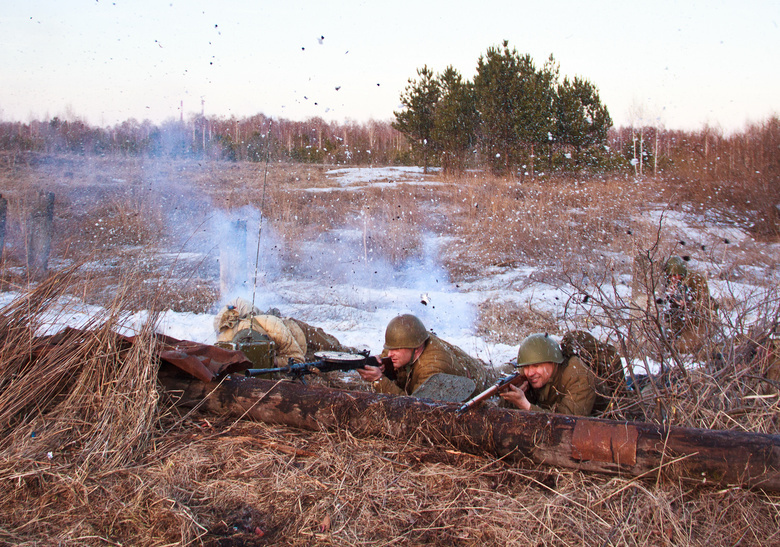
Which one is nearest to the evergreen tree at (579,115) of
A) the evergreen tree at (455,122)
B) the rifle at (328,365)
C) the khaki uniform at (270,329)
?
the evergreen tree at (455,122)

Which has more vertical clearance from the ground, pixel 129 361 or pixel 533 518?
pixel 129 361

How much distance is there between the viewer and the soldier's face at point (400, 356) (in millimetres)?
4375

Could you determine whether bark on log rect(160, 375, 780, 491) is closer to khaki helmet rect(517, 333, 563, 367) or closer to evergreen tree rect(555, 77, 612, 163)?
khaki helmet rect(517, 333, 563, 367)

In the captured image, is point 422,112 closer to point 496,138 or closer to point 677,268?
point 496,138

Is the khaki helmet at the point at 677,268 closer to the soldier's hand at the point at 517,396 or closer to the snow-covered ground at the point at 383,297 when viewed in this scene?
the snow-covered ground at the point at 383,297

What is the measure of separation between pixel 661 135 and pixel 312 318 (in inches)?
843

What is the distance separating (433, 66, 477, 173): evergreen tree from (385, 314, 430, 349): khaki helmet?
17.4 meters

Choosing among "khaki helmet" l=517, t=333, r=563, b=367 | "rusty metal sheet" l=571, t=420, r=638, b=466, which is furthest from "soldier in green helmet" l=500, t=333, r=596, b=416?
"rusty metal sheet" l=571, t=420, r=638, b=466

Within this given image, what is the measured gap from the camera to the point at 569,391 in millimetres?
3773

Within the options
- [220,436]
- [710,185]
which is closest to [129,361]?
[220,436]

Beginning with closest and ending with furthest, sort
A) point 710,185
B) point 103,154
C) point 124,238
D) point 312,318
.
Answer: point 312,318
point 124,238
point 710,185
point 103,154

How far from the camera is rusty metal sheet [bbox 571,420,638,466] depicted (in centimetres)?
262

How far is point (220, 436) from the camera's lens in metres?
3.20

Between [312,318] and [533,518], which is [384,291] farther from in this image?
[533,518]
